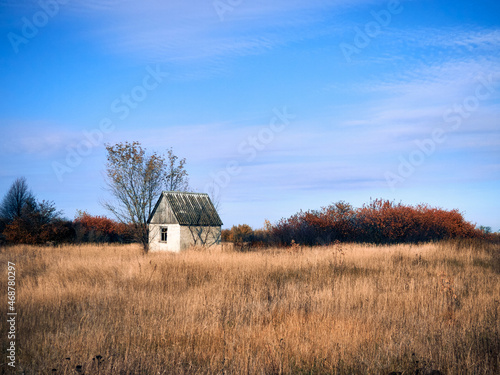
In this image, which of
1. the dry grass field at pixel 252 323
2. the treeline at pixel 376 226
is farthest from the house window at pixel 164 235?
the dry grass field at pixel 252 323

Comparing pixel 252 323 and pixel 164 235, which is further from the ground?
pixel 164 235

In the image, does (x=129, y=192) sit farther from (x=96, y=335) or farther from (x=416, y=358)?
(x=416, y=358)

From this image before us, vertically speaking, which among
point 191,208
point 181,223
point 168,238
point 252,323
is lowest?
point 252,323

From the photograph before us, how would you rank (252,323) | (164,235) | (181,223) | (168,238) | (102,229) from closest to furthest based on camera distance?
(252,323) < (181,223) < (168,238) < (164,235) < (102,229)

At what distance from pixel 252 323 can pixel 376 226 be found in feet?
80.4

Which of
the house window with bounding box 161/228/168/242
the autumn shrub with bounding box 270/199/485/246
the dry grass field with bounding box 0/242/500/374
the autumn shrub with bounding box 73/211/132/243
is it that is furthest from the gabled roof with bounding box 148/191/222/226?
the dry grass field with bounding box 0/242/500/374

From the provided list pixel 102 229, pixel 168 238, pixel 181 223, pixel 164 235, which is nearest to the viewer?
pixel 181 223

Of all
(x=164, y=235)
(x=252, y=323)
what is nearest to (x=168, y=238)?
(x=164, y=235)

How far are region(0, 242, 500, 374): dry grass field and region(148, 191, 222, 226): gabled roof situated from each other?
517 inches

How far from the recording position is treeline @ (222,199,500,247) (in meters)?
28.5

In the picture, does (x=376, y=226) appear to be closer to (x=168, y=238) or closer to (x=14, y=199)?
(x=168, y=238)

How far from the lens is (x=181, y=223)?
2498cm

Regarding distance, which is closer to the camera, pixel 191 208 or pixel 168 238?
pixel 168 238

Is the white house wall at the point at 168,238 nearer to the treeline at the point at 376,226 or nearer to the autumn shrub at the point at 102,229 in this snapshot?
the treeline at the point at 376,226
